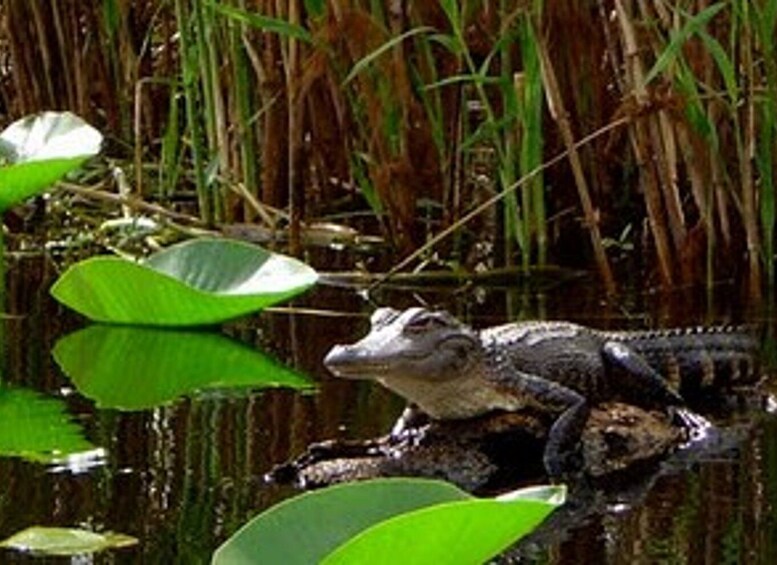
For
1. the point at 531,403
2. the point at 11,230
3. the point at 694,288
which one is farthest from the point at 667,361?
the point at 11,230

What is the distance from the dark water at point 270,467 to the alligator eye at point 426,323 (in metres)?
0.19

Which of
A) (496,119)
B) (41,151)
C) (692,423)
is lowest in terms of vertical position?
(692,423)

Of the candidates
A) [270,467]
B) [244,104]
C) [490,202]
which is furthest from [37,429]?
[244,104]

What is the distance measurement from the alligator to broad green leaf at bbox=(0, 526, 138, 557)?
49cm

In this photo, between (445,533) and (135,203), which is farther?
(135,203)

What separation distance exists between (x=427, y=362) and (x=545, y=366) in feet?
0.85

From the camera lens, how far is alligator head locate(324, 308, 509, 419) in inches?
123

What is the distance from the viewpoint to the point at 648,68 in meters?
4.32

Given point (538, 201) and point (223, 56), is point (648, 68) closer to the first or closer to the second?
point (538, 201)

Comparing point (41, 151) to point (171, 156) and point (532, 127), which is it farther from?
point (171, 156)

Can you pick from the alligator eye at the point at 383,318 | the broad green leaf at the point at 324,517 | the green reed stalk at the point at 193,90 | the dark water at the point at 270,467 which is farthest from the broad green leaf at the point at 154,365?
the broad green leaf at the point at 324,517

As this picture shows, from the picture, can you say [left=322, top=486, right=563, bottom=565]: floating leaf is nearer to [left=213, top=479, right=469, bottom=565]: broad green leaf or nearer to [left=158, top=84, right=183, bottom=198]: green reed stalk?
[left=213, top=479, right=469, bottom=565]: broad green leaf

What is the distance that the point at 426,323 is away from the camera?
323 centimetres

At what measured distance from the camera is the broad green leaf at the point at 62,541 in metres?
2.65
